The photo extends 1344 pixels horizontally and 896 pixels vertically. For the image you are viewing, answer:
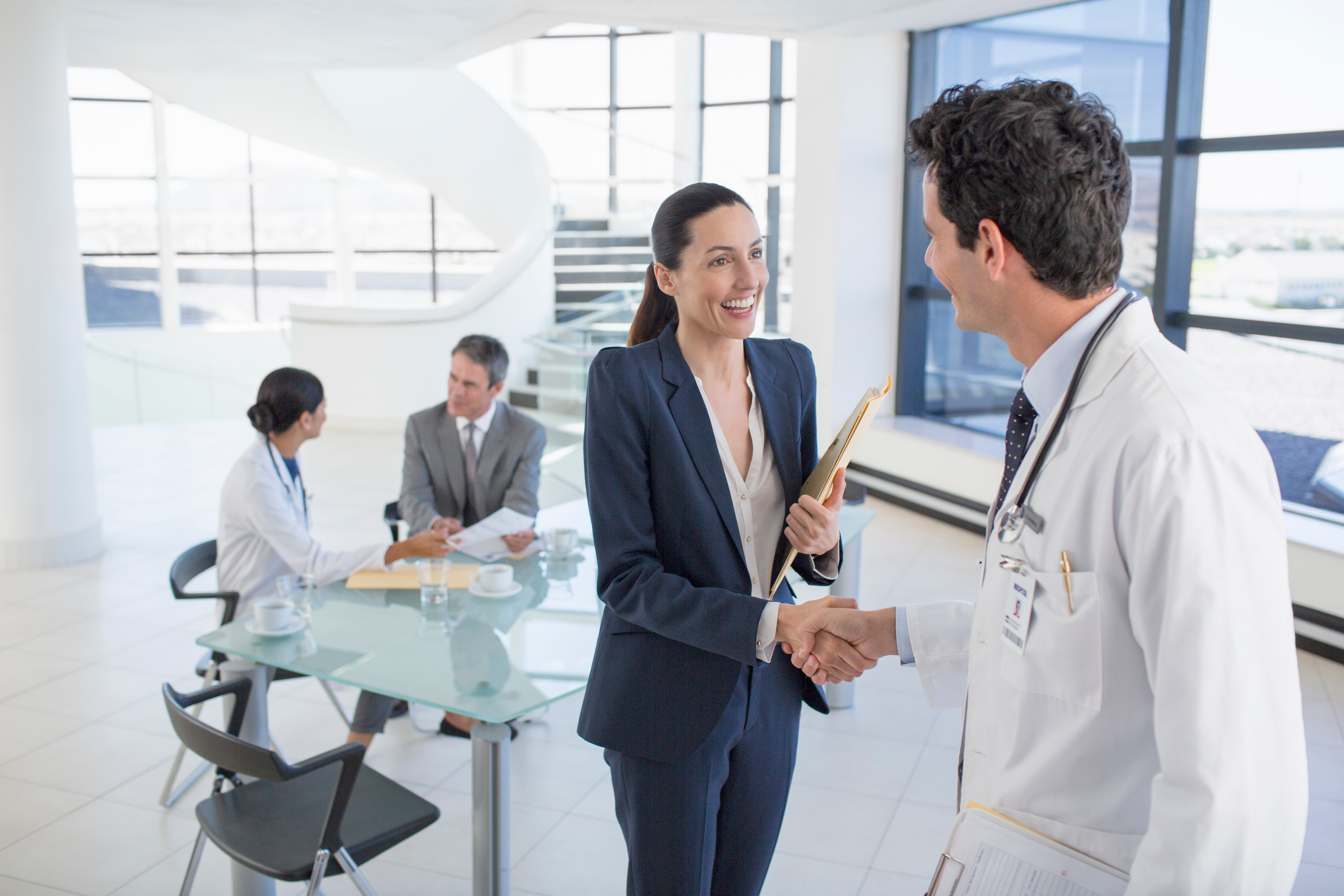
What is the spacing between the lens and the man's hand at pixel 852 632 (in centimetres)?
168

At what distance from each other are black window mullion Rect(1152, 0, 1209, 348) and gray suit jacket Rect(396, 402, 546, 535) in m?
3.75

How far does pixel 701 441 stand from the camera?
1783 millimetres

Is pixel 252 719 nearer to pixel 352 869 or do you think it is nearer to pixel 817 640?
pixel 352 869

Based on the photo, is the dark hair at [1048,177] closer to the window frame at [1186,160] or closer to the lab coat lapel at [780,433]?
the lab coat lapel at [780,433]

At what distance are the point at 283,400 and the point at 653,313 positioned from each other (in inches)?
75.4

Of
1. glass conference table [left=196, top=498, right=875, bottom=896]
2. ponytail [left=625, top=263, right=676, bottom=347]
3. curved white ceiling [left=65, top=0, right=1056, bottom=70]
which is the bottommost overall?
glass conference table [left=196, top=498, right=875, bottom=896]

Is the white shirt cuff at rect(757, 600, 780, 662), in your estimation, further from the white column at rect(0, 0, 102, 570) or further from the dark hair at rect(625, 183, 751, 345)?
the white column at rect(0, 0, 102, 570)

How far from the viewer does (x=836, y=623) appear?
169 centimetres

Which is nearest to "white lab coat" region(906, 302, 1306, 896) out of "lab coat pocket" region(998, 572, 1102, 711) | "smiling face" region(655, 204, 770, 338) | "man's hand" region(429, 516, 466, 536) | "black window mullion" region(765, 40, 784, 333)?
"lab coat pocket" region(998, 572, 1102, 711)

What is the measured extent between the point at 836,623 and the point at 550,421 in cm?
647

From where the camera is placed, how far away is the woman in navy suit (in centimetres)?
173

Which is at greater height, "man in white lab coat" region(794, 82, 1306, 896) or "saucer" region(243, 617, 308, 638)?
"man in white lab coat" region(794, 82, 1306, 896)

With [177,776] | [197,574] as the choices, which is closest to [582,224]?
[197,574]

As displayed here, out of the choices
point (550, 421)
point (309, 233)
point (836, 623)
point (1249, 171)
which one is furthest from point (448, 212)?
point (836, 623)
